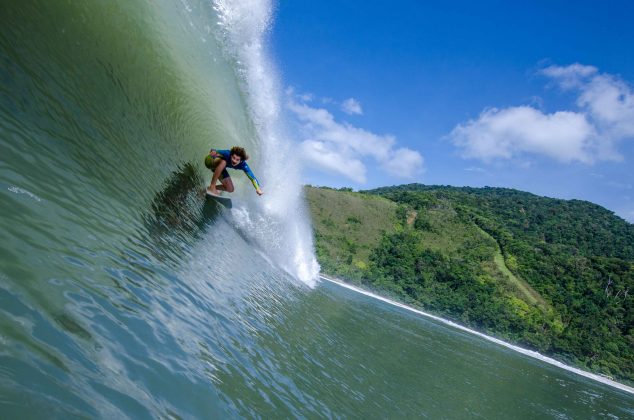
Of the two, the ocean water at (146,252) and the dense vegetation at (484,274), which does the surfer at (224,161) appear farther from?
the dense vegetation at (484,274)

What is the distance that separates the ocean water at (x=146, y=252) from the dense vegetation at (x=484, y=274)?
269 ft

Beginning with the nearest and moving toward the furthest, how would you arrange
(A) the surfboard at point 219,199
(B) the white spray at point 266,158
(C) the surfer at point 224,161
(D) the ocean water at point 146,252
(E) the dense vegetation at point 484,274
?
(D) the ocean water at point 146,252, (C) the surfer at point 224,161, (A) the surfboard at point 219,199, (B) the white spray at point 266,158, (E) the dense vegetation at point 484,274

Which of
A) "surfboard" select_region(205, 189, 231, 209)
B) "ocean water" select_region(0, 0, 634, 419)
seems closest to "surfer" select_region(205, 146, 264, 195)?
"surfboard" select_region(205, 189, 231, 209)

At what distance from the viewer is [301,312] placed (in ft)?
48.9

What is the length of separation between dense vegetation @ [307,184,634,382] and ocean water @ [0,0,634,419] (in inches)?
3228

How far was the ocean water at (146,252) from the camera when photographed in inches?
140

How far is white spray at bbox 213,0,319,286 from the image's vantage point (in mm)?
17969

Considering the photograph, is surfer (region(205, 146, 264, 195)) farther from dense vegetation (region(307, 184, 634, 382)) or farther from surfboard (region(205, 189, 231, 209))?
dense vegetation (region(307, 184, 634, 382))

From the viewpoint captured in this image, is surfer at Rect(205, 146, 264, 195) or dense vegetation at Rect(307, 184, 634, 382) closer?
surfer at Rect(205, 146, 264, 195)

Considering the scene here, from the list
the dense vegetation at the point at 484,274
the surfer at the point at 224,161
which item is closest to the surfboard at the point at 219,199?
the surfer at the point at 224,161

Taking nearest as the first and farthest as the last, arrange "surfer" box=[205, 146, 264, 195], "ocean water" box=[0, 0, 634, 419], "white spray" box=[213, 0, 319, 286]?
"ocean water" box=[0, 0, 634, 419] < "surfer" box=[205, 146, 264, 195] < "white spray" box=[213, 0, 319, 286]

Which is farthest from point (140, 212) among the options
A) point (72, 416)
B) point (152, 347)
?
point (72, 416)

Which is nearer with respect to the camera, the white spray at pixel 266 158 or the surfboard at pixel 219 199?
the surfboard at pixel 219 199

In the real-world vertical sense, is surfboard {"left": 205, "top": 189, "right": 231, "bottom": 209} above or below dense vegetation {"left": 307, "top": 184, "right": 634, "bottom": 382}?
below
